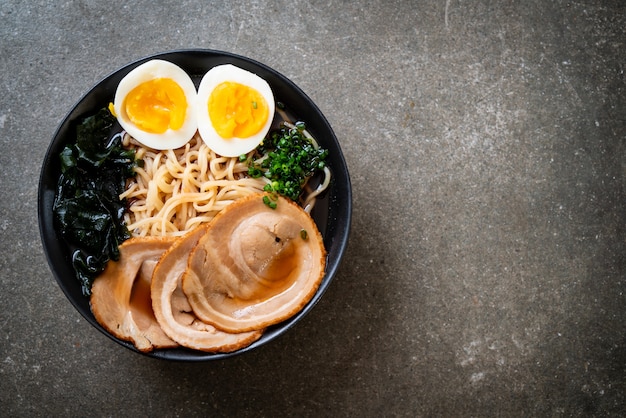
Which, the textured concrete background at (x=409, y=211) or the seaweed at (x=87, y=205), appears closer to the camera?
the seaweed at (x=87, y=205)

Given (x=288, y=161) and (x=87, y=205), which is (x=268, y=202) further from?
(x=87, y=205)

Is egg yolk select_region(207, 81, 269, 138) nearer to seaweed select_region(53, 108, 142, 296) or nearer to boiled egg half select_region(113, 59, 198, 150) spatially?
boiled egg half select_region(113, 59, 198, 150)

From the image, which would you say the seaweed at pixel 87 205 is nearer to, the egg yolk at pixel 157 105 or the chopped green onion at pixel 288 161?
the egg yolk at pixel 157 105

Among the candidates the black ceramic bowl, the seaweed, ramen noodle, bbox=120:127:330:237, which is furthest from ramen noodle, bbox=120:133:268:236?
the black ceramic bowl

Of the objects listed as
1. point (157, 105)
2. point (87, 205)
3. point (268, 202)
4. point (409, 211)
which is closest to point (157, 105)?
point (157, 105)

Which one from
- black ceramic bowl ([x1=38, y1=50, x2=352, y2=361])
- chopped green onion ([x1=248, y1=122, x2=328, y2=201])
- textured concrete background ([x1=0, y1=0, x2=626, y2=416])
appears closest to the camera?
black ceramic bowl ([x1=38, y1=50, x2=352, y2=361])

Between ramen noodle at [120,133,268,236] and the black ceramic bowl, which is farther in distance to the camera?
ramen noodle at [120,133,268,236]

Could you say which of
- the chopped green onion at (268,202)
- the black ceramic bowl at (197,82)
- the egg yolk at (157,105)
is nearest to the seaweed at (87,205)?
the black ceramic bowl at (197,82)

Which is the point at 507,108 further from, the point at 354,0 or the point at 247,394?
the point at 247,394
